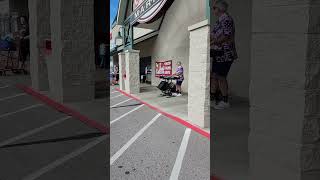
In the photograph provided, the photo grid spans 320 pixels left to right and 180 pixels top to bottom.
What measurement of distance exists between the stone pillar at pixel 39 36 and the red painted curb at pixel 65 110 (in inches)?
23.8

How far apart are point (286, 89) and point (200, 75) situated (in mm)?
Result: 3854

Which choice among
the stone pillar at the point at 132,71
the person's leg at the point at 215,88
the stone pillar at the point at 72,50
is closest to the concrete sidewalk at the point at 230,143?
the person's leg at the point at 215,88

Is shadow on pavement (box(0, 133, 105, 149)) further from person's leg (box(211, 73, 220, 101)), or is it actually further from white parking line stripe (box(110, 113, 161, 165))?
person's leg (box(211, 73, 220, 101))

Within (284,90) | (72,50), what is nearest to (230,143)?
(284,90)

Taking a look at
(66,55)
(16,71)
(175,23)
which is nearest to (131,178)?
(66,55)

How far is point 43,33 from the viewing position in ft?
39.5

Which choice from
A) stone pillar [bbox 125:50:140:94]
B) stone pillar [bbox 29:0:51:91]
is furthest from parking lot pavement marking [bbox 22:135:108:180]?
stone pillar [bbox 125:50:140:94]

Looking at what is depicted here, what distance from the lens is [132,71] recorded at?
15758 mm

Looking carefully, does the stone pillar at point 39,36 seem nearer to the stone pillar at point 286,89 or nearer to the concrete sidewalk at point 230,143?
the concrete sidewalk at point 230,143

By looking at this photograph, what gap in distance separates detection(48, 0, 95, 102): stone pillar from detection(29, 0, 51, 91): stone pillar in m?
1.94

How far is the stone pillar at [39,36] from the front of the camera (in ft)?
39.1

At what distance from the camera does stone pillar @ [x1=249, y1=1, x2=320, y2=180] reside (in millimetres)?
2729

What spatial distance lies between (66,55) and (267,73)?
815 centimetres

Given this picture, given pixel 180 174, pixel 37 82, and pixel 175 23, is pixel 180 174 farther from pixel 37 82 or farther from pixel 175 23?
pixel 175 23
